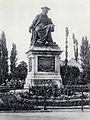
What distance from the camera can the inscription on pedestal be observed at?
38.1 metres

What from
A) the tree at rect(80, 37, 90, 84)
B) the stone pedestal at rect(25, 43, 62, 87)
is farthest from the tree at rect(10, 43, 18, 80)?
the stone pedestal at rect(25, 43, 62, 87)

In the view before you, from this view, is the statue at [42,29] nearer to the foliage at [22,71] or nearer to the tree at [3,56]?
the foliage at [22,71]

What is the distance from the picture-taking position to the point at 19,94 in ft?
105

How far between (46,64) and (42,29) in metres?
3.61

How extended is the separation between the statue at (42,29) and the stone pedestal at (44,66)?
140 centimetres

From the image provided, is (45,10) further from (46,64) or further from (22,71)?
(22,71)

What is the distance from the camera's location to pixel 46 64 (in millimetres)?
38062

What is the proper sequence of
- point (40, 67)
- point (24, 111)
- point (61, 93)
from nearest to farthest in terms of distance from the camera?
point (24, 111) < point (61, 93) < point (40, 67)

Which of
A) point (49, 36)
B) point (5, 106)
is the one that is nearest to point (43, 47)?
point (49, 36)

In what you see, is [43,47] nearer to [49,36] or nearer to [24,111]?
[49,36]

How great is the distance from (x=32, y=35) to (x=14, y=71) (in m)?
36.0

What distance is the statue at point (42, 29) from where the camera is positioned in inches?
1566

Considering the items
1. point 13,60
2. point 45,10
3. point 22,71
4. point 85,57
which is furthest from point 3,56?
point 45,10

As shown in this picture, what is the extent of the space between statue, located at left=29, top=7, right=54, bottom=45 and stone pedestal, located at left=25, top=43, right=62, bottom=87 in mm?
1402
